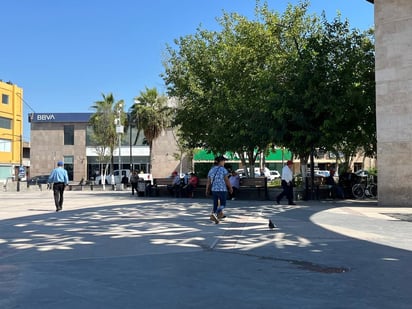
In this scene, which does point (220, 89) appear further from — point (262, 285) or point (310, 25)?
point (262, 285)

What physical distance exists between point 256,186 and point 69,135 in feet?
140

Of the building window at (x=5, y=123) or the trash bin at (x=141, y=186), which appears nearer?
the trash bin at (x=141, y=186)

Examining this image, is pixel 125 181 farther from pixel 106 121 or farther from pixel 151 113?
pixel 106 121

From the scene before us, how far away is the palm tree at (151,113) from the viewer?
39.8 meters

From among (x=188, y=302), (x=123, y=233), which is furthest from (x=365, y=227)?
(x=188, y=302)

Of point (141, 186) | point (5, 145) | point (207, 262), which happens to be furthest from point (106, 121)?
point (207, 262)

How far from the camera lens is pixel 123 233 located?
9891 mm

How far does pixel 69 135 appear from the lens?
57688mm

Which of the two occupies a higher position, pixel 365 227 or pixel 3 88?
pixel 3 88

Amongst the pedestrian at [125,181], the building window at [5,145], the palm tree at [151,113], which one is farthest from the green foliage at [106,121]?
the building window at [5,145]

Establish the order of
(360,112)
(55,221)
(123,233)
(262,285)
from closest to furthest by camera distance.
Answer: (262,285), (123,233), (55,221), (360,112)

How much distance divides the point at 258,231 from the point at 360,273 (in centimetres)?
400

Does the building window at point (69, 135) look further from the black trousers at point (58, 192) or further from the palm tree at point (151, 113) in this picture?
the black trousers at point (58, 192)

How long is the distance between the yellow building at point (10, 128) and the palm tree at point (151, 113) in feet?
73.8
